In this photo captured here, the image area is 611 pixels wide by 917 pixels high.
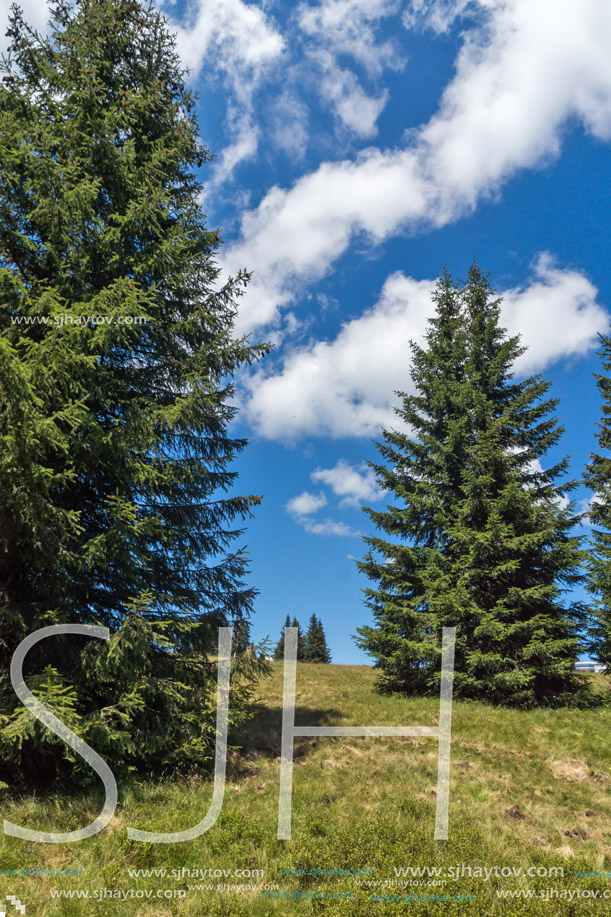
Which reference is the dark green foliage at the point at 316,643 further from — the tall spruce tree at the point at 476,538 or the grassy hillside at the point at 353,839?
the grassy hillside at the point at 353,839

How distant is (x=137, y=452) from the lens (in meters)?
7.77

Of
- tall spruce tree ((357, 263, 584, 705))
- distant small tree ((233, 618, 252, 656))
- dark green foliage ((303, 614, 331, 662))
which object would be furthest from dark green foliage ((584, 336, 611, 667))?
dark green foliage ((303, 614, 331, 662))

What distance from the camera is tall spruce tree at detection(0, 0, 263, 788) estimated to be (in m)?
6.74

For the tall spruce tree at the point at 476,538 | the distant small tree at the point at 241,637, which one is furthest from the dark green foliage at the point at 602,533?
the distant small tree at the point at 241,637

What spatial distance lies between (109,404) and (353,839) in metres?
7.60

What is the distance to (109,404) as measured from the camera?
27.0 feet

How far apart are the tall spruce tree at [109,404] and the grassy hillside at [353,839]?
1.13 metres

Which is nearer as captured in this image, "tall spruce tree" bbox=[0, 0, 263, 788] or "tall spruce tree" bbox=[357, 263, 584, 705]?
"tall spruce tree" bbox=[0, 0, 263, 788]

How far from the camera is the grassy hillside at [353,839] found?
4777 millimetres

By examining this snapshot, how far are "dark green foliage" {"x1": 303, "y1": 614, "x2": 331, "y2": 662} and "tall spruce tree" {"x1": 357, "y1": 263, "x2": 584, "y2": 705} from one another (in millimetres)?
51736

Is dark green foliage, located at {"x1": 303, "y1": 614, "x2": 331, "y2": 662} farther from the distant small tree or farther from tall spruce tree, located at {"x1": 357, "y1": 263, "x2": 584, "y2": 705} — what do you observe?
the distant small tree

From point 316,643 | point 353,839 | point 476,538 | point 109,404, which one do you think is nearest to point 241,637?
point 353,839

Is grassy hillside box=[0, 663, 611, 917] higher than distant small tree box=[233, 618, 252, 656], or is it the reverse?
distant small tree box=[233, 618, 252, 656]

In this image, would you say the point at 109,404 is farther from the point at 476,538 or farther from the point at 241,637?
the point at 476,538
